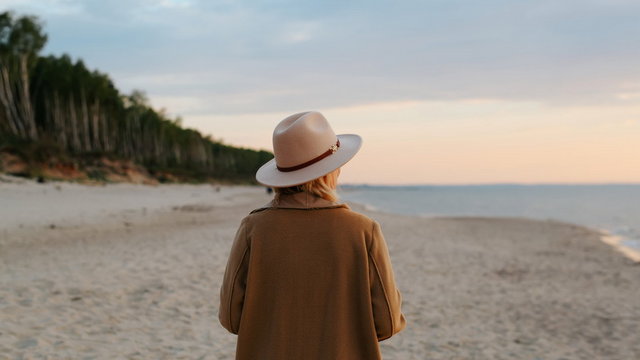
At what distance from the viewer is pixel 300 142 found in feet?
6.28

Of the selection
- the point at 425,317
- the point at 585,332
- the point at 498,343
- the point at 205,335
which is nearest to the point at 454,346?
the point at 498,343

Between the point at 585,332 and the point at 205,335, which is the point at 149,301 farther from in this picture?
the point at 585,332

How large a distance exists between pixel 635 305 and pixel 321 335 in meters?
7.83

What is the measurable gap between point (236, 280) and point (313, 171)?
0.51 meters

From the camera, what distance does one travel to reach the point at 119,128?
61562 mm

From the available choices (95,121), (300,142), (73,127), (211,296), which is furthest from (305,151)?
(95,121)

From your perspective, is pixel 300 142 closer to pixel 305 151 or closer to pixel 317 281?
pixel 305 151

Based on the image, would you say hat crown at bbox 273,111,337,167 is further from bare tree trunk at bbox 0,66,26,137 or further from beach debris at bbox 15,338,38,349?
bare tree trunk at bbox 0,66,26,137

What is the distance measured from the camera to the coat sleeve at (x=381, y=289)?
6.08ft

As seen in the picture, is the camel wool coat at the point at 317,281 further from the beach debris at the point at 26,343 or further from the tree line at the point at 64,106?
the tree line at the point at 64,106

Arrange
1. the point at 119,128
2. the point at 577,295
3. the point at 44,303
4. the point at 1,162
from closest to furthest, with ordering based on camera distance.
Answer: the point at 44,303
the point at 577,295
the point at 1,162
the point at 119,128

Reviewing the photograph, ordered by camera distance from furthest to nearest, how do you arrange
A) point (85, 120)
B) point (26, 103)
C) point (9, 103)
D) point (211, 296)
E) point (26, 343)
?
point (85, 120), point (26, 103), point (9, 103), point (211, 296), point (26, 343)

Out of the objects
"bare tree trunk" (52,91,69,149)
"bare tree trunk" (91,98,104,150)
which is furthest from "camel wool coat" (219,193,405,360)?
"bare tree trunk" (91,98,104,150)

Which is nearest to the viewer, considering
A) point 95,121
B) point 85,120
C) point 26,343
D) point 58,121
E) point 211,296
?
point 26,343
